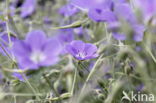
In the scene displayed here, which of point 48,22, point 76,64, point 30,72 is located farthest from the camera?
point 48,22

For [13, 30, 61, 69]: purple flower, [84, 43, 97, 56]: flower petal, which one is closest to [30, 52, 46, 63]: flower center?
[13, 30, 61, 69]: purple flower

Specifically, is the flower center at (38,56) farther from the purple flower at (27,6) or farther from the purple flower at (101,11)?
the purple flower at (27,6)

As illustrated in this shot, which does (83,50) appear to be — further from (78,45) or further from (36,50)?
(36,50)

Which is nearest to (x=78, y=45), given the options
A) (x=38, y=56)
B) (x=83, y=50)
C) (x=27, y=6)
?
(x=83, y=50)

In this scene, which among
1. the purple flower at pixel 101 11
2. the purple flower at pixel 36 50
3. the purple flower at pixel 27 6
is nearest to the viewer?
the purple flower at pixel 36 50

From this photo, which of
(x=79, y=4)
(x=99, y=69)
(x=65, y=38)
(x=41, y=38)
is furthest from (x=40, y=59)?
(x=65, y=38)

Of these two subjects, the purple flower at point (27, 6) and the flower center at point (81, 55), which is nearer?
the flower center at point (81, 55)

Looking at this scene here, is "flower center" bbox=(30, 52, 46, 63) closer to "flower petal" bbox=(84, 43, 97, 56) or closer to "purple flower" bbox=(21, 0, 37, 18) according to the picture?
"flower petal" bbox=(84, 43, 97, 56)

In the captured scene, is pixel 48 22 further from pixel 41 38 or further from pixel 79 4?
pixel 41 38

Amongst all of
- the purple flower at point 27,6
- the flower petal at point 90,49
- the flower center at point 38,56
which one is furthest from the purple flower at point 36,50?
the purple flower at point 27,6
